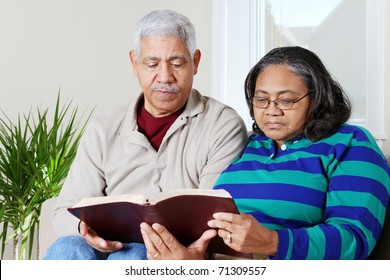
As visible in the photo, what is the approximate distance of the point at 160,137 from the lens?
2.28 m

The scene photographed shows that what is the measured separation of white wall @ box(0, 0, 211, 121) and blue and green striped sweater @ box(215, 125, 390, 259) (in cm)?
247

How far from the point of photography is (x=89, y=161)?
89.7 inches

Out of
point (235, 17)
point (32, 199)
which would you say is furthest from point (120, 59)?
point (32, 199)

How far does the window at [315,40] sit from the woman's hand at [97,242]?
2263mm

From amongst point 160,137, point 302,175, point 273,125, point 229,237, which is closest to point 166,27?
Answer: point 160,137

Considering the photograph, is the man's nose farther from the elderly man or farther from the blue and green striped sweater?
the blue and green striped sweater

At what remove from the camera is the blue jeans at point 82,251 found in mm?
1915

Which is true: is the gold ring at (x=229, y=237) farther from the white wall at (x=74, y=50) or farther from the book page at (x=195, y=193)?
the white wall at (x=74, y=50)

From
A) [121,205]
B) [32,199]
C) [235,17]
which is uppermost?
[235,17]

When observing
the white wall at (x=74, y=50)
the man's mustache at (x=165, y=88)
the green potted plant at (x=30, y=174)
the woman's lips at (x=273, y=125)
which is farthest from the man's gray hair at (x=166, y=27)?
the white wall at (x=74, y=50)

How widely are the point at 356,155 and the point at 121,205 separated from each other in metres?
0.67

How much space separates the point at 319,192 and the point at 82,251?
2.32 ft

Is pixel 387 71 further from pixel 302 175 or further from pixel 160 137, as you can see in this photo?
pixel 302 175

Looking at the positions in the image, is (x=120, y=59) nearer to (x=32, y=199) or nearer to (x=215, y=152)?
(x=32, y=199)
